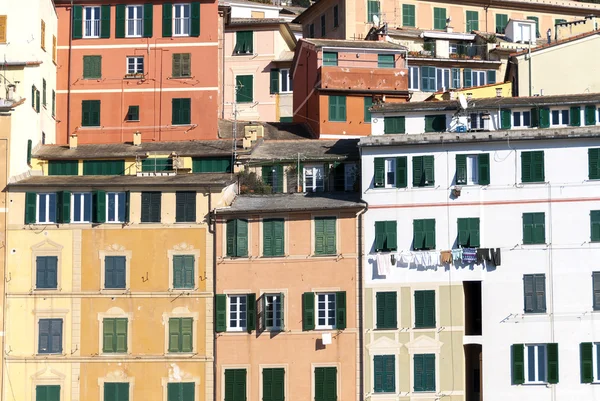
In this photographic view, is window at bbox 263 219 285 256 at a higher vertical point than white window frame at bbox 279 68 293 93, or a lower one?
lower

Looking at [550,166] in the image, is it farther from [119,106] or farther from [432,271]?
[119,106]

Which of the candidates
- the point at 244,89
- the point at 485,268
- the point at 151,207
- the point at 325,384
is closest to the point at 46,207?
the point at 151,207

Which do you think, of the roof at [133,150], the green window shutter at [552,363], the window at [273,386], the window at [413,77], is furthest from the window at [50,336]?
the window at [413,77]

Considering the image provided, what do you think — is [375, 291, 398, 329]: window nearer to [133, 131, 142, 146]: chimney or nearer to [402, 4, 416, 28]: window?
[133, 131, 142, 146]: chimney

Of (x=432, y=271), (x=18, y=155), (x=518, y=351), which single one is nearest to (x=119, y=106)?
(x=18, y=155)

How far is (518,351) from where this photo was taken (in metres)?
75.3

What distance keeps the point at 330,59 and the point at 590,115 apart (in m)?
19.3

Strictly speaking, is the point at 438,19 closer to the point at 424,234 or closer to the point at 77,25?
the point at 77,25

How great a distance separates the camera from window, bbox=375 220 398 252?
77.5 metres

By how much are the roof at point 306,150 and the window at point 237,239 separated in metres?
6.41

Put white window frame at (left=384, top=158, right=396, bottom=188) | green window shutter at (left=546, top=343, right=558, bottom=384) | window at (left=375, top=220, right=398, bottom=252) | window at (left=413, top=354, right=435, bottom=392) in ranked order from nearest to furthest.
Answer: green window shutter at (left=546, top=343, right=558, bottom=384) → window at (left=413, top=354, right=435, bottom=392) → window at (left=375, top=220, right=398, bottom=252) → white window frame at (left=384, top=158, right=396, bottom=188)

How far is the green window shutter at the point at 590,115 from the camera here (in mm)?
79312

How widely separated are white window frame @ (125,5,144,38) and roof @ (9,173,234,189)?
13513 millimetres

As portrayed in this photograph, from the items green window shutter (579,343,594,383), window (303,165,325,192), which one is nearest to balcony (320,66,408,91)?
window (303,165,325,192)
